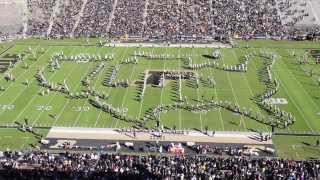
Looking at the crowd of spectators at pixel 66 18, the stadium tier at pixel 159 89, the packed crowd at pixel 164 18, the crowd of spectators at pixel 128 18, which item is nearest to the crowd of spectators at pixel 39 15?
the packed crowd at pixel 164 18

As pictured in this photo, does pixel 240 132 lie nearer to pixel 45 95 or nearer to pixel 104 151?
pixel 104 151

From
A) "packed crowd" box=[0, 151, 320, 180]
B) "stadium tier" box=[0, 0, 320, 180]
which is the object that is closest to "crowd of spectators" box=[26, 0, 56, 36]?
"stadium tier" box=[0, 0, 320, 180]

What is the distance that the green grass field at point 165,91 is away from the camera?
1709 inches

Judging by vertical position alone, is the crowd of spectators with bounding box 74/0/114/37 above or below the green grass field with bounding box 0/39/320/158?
above

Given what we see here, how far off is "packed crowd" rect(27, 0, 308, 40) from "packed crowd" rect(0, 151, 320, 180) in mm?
37509

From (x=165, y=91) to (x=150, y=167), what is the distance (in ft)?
59.0

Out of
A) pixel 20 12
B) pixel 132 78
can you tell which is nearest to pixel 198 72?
pixel 132 78

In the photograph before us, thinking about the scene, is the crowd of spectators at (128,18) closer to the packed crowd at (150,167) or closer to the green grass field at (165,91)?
the green grass field at (165,91)

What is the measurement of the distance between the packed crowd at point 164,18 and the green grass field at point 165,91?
6.88m

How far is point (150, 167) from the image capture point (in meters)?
32.6

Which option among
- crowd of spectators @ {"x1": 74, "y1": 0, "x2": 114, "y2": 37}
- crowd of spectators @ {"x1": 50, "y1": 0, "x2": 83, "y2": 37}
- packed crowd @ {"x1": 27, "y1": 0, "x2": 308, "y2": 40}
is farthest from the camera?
crowd of spectators @ {"x1": 50, "y1": 0, "x2": 83, "y2": 37}

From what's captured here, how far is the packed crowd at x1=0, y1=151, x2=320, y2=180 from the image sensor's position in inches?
1247

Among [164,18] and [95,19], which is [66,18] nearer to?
[95,19]

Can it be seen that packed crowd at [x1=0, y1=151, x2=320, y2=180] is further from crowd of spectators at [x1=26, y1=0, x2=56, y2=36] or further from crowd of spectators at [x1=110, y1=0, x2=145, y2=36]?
crowd of spectators at [x1=26, y1=0, x2=56, y2=36]
